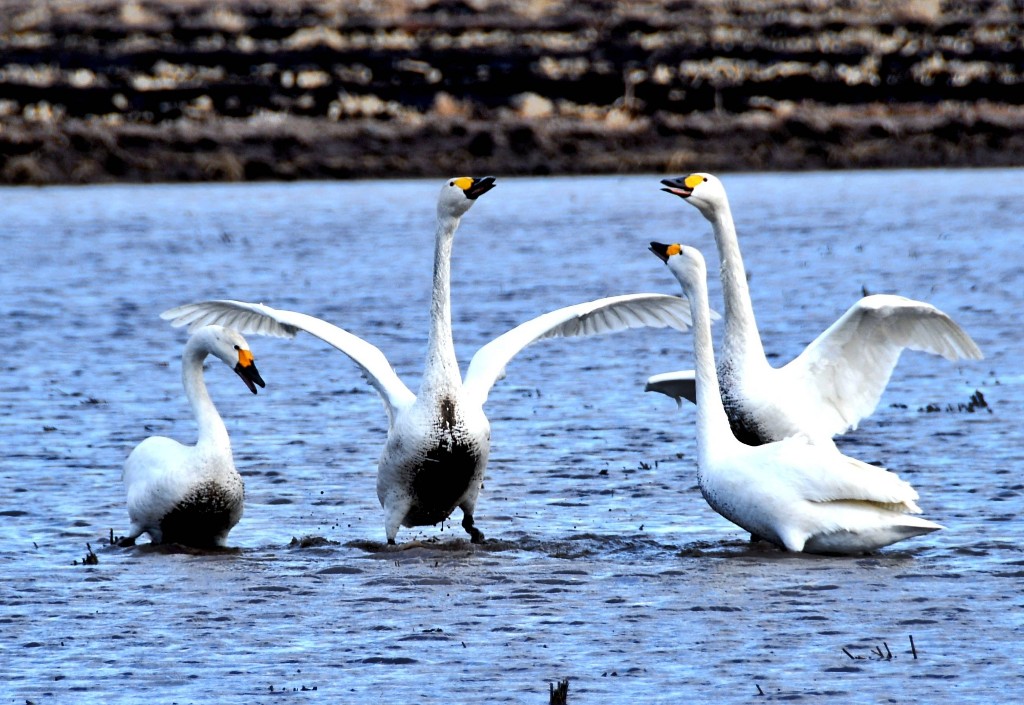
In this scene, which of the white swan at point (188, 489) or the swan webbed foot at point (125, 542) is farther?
the swan webbed foot at point (125, 542)

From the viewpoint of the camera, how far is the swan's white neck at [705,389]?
9.57 metres

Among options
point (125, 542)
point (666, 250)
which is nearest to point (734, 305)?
point (666, 250)

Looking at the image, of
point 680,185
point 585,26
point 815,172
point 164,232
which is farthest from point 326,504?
point 585,26

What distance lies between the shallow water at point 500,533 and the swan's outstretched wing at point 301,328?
79 cm

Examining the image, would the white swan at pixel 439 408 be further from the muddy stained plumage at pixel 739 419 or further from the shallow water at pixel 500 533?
Result: the muddy stained plumage at pixel 739 419

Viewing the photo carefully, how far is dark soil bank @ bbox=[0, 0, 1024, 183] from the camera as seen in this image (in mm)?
39938

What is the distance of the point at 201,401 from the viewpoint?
10.5 m

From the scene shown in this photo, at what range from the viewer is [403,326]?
61.1ft

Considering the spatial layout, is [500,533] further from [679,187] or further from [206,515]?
[679,187]

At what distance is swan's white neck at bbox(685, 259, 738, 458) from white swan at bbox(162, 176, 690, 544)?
990 millimetres

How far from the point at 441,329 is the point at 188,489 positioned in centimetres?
148

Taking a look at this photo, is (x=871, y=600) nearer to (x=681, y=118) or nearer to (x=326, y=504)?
(x=326, y=504)

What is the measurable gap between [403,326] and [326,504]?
300 inches

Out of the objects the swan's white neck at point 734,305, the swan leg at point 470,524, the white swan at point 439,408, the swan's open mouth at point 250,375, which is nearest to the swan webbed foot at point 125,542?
the swan's open mouth at point 250,375
